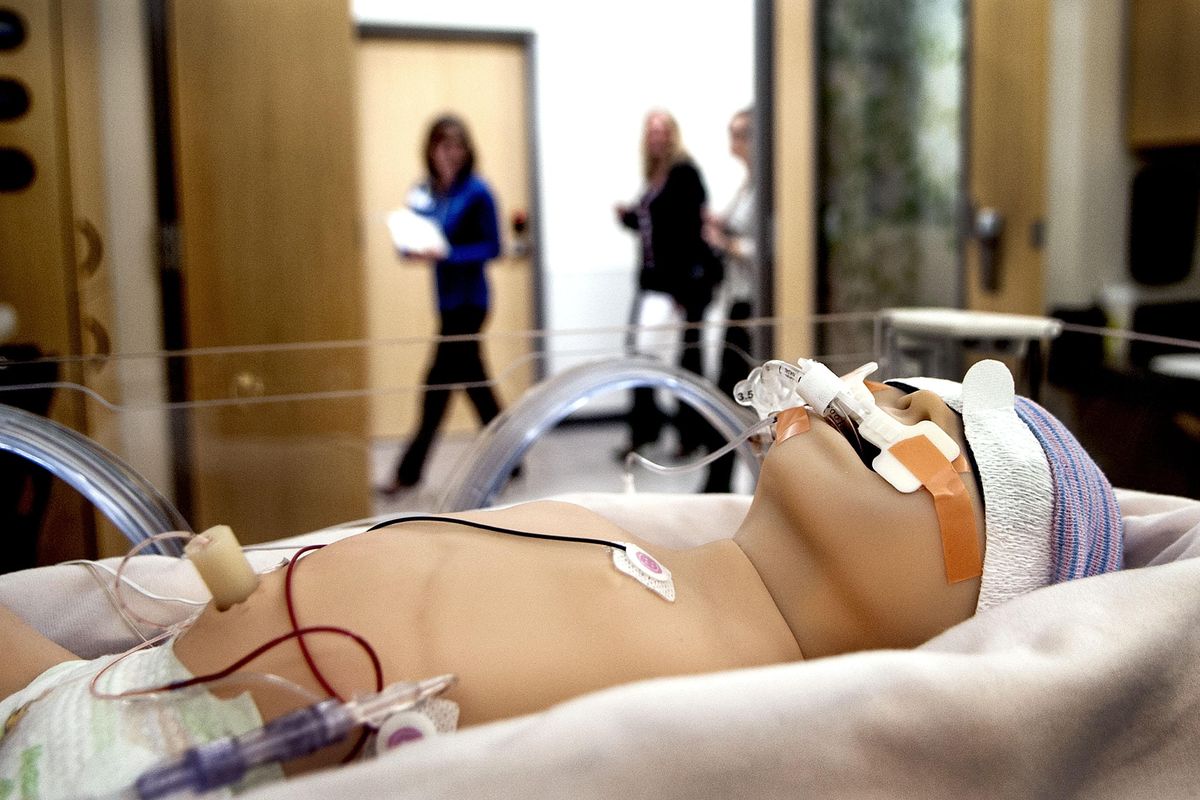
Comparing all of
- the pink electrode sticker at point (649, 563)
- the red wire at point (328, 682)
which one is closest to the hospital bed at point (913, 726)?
the red wire at point (328, 682)

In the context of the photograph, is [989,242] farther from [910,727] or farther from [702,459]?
[910,727]

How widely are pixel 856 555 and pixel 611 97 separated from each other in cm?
454

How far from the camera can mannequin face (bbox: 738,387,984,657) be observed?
2.39 feet

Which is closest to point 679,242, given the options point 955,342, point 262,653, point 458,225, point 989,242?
point 458,225

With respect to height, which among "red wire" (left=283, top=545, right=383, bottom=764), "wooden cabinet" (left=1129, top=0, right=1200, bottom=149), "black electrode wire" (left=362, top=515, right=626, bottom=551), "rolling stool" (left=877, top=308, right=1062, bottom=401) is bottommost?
"red wire" (left=283, top=545, right=383, bottom=764)

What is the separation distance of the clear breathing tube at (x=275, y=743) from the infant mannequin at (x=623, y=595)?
73 millimetres

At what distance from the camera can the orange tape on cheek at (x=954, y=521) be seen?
0.73m

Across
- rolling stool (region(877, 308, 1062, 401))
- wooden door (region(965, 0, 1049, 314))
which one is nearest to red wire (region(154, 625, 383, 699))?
rolling stool (region(877, 308, 1062, 401))

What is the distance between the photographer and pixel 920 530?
2.41 feet

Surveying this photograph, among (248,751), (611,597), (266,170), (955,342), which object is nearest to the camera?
(248,751)

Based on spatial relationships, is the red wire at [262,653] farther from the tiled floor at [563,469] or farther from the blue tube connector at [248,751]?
the tiled floor at [563,469]

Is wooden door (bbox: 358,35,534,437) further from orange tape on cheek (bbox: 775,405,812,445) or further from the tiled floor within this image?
orange tape on cheek (bbox: 775,405,812,445)

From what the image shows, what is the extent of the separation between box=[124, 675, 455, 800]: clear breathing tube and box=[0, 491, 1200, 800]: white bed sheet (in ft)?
0.09

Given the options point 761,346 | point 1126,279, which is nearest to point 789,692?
point 761,346
